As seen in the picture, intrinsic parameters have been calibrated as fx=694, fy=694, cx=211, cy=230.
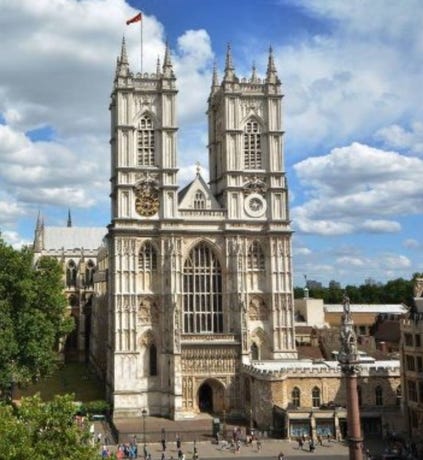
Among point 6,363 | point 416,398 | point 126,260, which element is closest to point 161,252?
point 126,260

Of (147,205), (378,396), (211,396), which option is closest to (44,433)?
(378,396)

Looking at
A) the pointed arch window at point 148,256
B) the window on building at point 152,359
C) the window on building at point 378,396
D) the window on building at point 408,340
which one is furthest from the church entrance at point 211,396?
the window on building at point 408,340

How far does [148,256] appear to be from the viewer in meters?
70.6

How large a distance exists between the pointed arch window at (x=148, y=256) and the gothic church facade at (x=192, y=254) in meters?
0.10

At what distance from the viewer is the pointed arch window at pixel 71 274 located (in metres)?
116

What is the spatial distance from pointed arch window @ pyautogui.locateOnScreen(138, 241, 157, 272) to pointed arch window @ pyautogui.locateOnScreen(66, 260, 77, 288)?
48184 mm

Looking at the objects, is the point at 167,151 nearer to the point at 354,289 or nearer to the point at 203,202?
the point at 203,202

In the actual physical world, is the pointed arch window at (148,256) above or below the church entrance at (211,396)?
above

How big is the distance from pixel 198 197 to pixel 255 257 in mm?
8735

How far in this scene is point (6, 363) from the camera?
55969 mm

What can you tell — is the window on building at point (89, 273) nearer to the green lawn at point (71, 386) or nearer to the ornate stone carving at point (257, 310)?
the green lawn at point (71, 386)

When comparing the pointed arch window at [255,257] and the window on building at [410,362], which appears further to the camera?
the pointed arch window at [255,257]

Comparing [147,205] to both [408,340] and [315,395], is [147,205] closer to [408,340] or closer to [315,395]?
[315,395]

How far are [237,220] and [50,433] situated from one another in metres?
44.0
